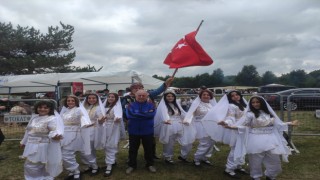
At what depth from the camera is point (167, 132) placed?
7.18 metres

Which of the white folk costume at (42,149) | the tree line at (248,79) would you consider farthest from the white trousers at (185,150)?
the tree line at (248,79)

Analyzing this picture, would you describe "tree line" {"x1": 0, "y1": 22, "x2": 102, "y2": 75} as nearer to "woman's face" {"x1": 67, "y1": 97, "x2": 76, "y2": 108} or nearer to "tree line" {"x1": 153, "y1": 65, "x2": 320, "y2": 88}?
"woman's face" {"x1": 67, "y1": 97, "x2": 76, "y2": 108}

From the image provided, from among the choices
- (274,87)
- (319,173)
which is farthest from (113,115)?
(274,87)

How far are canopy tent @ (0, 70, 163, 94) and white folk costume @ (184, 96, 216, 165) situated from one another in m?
9.84

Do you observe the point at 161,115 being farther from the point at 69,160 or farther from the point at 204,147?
the point at 69,160

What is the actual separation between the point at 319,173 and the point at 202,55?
3.39 meters

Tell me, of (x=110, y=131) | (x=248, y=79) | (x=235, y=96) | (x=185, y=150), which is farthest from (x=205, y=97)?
(x=248, y=79)

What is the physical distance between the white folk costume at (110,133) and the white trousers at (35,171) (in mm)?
1330

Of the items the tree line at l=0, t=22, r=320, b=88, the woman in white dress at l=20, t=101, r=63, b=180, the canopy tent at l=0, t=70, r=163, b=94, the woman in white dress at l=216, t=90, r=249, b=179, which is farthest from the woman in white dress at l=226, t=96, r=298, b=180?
the tree line at l=0, t=22, r=320, b=88

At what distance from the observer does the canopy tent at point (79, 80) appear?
57.4ft

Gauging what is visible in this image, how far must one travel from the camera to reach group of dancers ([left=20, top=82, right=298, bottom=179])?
5758 millimetres

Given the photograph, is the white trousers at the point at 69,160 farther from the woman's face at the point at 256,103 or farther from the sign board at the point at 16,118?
the woman's face at the point at 256,103

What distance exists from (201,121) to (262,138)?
5.90 feet

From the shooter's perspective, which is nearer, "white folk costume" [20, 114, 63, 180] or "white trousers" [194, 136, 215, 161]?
"white folk costume" [20, 114, 63, 180]
